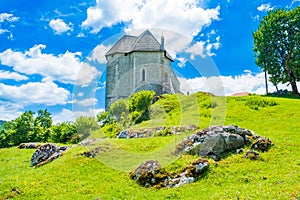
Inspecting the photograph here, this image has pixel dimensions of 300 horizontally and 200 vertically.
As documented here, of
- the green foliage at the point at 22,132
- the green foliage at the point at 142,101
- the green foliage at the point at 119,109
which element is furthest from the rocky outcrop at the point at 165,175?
the green foliage at the point at 22,132

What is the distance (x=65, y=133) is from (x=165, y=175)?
28.1 m

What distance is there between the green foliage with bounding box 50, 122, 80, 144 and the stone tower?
21.1 metres

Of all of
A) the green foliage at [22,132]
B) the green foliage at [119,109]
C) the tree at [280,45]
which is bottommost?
the green foliage at [22,132]

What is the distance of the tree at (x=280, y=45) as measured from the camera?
66750mm

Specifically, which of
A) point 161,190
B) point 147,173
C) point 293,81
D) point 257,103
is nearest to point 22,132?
point 257,103

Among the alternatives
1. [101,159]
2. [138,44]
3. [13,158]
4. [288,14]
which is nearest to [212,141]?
[101,159]

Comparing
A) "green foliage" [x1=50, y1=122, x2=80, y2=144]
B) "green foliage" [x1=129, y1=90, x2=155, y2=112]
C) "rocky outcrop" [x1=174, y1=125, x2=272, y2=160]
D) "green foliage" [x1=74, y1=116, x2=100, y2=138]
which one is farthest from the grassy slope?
"green foliage" [x1=129, y1=90, x2=155, y2=112]

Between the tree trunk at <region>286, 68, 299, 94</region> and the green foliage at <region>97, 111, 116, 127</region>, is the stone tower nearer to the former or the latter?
the green foliage at <region>97, 111, 116, 127</region>

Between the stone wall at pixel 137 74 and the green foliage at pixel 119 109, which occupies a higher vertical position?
the stone wall at pixel 137 74

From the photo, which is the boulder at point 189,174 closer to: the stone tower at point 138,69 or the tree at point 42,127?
the tree at point 42,127

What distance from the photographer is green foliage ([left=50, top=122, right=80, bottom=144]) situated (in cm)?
4125

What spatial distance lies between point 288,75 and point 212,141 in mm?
55231

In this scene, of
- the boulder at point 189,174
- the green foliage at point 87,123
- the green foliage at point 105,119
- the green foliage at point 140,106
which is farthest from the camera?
the green foliage at point 105,119

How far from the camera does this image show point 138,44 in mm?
65688
